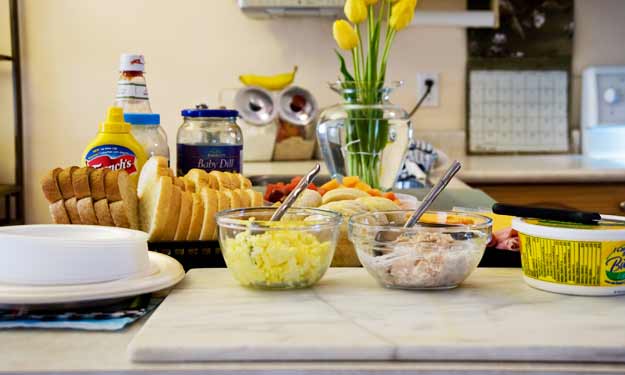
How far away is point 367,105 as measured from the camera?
1584mm

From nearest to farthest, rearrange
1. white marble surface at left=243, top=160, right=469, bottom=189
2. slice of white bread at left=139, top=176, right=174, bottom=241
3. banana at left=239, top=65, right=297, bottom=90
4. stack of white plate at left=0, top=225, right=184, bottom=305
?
stack of white plate at left=0, top=225, right=184, bottom=305 < slice of white bread at left=139, top=176, right=174, bottom=241 < white marble surface at left=243, top=160, right=469, bottom=189 < banana at left=239, top=65, right=297, bottom=90

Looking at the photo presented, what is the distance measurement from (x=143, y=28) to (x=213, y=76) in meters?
0.36

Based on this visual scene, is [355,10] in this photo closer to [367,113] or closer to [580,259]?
[367,113]

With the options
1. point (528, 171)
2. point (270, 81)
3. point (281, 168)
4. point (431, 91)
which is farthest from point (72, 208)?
point (431, 91)

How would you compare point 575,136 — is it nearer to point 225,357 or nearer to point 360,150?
point 360,150

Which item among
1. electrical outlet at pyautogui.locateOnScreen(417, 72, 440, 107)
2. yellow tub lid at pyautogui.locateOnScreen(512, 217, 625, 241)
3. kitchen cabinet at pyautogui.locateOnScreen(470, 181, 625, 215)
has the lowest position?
kitchen cabinet at pyautogui.locateOnScreen(470, 181, 625, 215)

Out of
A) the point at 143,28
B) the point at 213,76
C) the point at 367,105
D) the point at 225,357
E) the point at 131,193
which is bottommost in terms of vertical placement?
the point at 225,357

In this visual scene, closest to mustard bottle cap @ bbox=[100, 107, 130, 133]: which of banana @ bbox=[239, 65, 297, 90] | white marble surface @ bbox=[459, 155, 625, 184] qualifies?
white marble surface @ bbox=[459, 155, 625, 184]

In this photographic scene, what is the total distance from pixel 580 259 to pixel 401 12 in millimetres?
786

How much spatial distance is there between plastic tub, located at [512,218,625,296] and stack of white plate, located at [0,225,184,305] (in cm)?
43

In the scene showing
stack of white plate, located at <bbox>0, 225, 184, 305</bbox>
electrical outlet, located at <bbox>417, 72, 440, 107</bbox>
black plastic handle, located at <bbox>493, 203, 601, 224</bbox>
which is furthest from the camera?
electrical outlet, located at <bbox>417, 72, 440, 107</bbox>

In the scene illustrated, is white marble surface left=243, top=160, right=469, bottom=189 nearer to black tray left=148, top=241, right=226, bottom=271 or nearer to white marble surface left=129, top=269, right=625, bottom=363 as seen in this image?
black tray left=148, top=241, right=226, bottom=271

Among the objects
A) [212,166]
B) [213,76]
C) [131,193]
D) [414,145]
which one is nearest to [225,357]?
[131,193]

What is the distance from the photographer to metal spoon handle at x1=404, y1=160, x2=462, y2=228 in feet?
2.92
